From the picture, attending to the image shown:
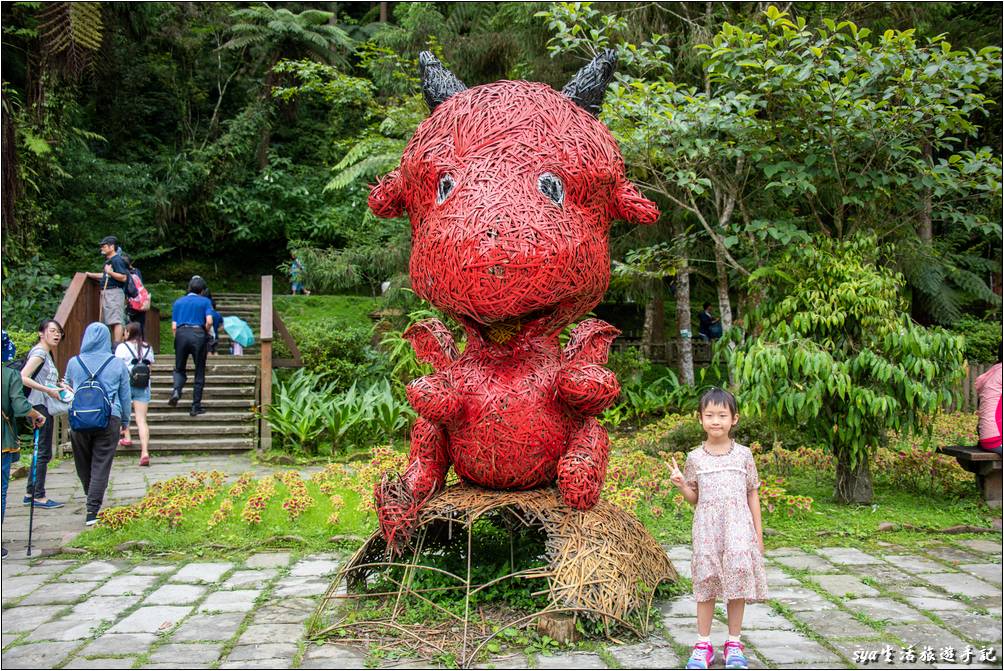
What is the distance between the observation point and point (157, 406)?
1011 centimetres

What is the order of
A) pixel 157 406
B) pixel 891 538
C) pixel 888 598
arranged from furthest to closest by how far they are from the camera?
pixel 157 406, pixel 891 538, pixel 888 598

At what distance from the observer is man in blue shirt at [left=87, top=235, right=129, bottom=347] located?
9.64 m

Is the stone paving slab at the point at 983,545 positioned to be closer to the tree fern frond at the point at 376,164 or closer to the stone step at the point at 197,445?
the stone step at the point at 197,445

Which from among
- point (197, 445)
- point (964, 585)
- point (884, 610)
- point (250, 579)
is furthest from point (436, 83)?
point (197, 445)

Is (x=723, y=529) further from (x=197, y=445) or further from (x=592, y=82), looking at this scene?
(x=197, y=445)

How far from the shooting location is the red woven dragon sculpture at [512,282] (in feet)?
11.1

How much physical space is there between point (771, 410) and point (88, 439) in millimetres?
4995

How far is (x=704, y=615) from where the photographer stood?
3.20 m

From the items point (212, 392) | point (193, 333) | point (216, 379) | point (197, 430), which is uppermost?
point (193, 333)

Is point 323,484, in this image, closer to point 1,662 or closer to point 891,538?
point 1,662

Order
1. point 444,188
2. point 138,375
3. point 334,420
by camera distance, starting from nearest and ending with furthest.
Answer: point 444,188 < point 138,375 < point 334,420

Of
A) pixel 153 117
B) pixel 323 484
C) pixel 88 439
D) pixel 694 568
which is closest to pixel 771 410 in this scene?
pixel 694 568

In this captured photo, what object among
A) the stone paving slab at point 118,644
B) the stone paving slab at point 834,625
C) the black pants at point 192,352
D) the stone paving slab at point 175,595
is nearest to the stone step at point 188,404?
the black pants at point 192,352

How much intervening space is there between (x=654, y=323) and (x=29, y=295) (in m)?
A: 10.00
